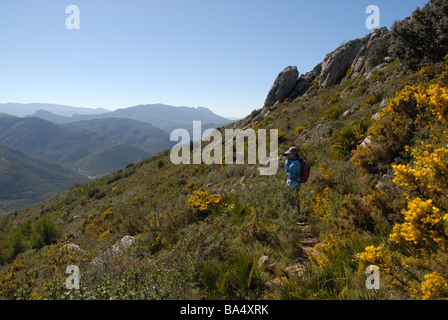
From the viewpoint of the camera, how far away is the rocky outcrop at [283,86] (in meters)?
30.6

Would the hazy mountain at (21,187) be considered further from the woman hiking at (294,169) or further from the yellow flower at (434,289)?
the yellow flower at (434,289)

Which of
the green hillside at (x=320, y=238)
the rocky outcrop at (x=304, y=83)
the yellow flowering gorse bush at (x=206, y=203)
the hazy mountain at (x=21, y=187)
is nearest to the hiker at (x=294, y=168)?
the green hillside at (x=320, y=238)

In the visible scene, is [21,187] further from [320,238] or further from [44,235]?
[320,238]

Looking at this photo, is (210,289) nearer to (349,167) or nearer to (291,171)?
(291,171)

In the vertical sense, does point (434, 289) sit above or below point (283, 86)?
below

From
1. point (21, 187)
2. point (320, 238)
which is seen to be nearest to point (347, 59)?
point (320, 238)

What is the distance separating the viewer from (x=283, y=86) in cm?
3066

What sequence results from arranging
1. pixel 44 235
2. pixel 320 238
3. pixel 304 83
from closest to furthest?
pixel 320 238 → pixel 44 235 → pixel 304 83

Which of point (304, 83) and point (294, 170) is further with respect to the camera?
point (304, 83)

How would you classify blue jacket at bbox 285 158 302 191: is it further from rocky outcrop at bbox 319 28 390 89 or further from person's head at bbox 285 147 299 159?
rocky outcrop at bbox 319 28 390 89

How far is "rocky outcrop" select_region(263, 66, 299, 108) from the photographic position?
30562 mm

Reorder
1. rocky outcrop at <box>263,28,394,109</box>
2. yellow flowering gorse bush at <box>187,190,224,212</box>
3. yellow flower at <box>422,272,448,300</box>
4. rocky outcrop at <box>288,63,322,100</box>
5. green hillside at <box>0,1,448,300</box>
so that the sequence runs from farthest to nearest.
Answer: rocky outcrop at <box>288,63,322,100</box>
rocky outcrop at <box>263,28,394,109</box>
yellow flowering gorse bush at <box>187,190,224,212</box>
green hillside at <box>0,1,448,300</box>
yellow flower at <box>422,272,448,300</box>

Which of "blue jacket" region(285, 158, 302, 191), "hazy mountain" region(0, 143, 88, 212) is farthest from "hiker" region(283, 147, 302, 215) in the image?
"hazy mountain" region(0, 143, 88, 212)

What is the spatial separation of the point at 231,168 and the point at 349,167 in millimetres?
6613
